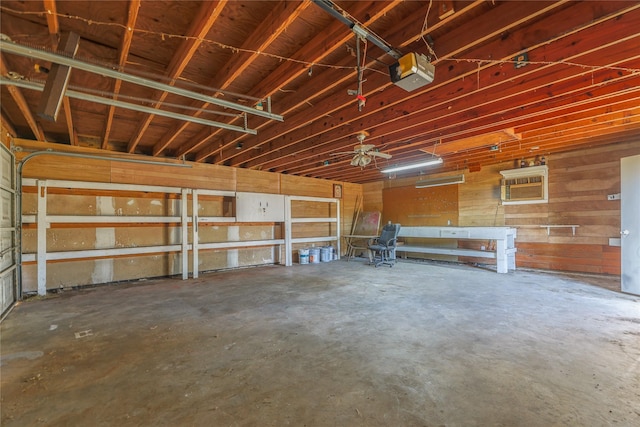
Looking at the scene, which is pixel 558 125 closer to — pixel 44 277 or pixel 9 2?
pixel 9 2

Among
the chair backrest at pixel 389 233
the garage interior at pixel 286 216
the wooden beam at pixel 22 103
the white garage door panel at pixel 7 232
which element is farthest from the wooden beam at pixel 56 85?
the chair backrest at pixel 389 233

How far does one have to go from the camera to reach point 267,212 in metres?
6.68

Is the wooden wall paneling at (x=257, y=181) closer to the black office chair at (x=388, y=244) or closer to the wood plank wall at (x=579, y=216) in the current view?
the black office chair at (x=388, y=244)

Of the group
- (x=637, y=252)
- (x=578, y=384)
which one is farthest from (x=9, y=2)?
(x=637, y=252)

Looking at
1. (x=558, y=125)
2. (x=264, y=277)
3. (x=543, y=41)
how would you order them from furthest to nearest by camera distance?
(x=264, y=277) < (x=558, y=125) < (x=543, y=41)

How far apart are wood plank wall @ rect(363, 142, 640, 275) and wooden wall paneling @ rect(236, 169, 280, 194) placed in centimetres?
512

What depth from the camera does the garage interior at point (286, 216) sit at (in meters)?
1.81

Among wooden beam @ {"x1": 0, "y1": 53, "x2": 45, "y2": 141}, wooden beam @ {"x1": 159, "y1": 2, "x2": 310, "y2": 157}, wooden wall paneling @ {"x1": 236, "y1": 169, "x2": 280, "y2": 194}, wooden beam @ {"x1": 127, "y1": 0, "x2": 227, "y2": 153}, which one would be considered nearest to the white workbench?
wooden wall paneling @ {"x1": 236, "y1": 169, "x2": 280, "y2": 194}

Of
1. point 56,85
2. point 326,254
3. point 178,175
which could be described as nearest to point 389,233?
point 326,254

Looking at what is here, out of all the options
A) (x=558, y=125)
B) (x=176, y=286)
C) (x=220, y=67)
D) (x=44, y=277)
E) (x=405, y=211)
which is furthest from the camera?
(x=405, y=211)

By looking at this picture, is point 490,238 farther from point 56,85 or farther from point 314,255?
point 56,85

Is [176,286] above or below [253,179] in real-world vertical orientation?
below

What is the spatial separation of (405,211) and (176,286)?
627cm

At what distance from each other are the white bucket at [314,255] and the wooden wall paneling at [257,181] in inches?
72.1
